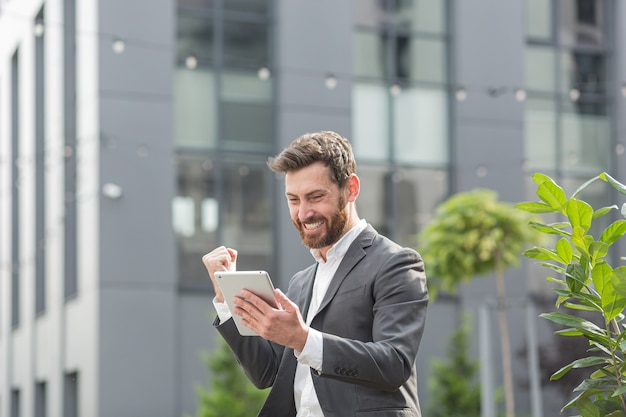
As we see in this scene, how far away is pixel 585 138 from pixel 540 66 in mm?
1543

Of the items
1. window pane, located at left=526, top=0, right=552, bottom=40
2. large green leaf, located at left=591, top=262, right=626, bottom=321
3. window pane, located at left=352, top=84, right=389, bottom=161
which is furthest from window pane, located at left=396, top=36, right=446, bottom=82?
large green leaf, located at left=591, top=262, right=626, bottom=321

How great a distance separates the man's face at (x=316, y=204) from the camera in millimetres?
3365

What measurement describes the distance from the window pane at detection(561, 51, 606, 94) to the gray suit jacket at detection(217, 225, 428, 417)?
18.7m

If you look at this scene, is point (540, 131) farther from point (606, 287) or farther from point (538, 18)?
point (606, 287)

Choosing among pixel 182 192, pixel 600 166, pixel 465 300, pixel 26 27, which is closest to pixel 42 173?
pixel 26 27

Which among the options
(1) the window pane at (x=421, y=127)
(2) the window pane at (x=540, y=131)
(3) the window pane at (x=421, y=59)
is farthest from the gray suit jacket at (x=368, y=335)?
(2) the window pane at (x=540, y=131)

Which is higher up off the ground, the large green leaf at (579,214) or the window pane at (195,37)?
the window pane at (195,37)

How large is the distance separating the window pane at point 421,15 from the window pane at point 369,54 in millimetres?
504

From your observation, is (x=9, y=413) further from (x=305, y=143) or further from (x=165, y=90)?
(x=305, y=143)

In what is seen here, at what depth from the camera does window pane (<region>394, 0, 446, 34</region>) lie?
67.5 feet

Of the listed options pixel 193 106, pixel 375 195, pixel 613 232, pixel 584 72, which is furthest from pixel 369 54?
pixel 613 232

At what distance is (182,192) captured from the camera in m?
19.4

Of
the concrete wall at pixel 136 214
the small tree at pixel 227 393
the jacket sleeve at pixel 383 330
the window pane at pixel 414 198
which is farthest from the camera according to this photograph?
the window pane at pixel 414 198

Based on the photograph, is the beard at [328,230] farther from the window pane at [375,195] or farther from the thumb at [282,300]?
the window pane at [375,195]
